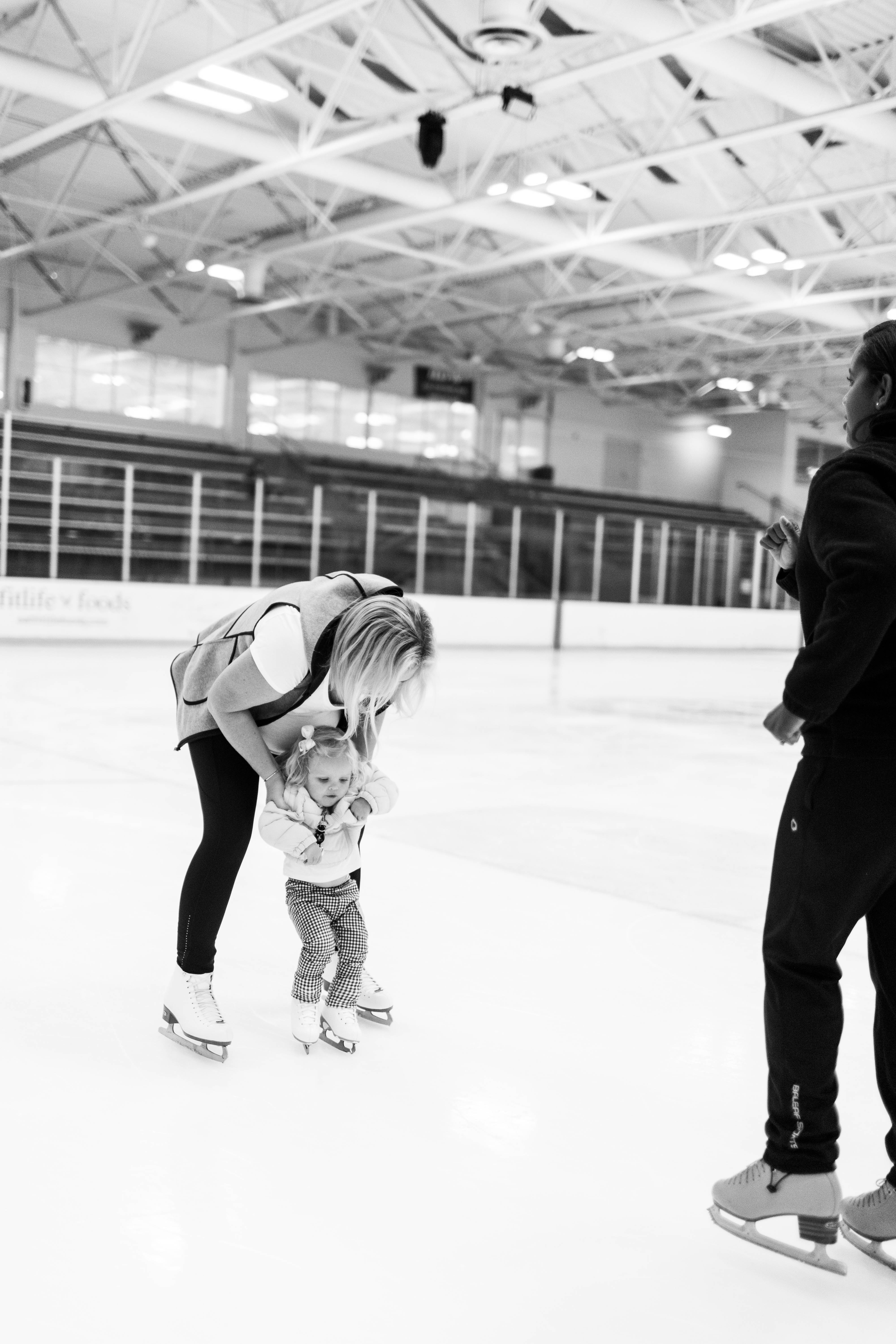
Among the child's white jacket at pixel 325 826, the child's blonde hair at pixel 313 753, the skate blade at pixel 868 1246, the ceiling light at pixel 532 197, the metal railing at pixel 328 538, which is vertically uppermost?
the ceiling light at pixel 532 197

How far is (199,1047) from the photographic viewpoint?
276 centimetres

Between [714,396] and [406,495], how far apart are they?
14.0 meters

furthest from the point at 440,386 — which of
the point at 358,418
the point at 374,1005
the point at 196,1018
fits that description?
the point at 196,1018

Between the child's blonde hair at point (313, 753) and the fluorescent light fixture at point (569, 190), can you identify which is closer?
the child's blonde hair at point (313, 753)

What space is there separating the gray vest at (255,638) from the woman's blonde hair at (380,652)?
0.14ft

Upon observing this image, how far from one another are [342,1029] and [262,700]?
797mm

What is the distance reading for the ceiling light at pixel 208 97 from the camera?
1203 cm

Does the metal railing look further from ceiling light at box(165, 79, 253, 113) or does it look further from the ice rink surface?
the ice rink surface

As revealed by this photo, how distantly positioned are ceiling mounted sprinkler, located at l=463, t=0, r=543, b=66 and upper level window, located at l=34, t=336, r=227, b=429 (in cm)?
1486

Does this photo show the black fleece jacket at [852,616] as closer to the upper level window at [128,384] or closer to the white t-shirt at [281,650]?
the white t-shirt at [281,650]

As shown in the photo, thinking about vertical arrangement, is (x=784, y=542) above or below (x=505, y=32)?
below

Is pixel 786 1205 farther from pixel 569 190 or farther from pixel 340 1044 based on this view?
pixel 569 190

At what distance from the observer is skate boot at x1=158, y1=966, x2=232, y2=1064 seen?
273cm

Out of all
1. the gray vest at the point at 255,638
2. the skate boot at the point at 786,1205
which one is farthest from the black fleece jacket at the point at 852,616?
the gray vest at the point at 255,638
